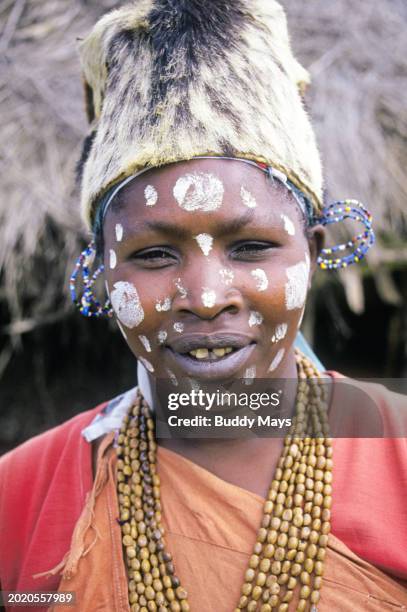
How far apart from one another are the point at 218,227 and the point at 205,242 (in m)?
0.05

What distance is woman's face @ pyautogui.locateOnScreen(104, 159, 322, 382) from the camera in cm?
149

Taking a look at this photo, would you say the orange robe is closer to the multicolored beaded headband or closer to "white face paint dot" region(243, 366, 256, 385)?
"white face paint dot" region(243, 366, 256, 385)

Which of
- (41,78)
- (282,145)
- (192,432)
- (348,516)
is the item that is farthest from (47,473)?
(41,78)

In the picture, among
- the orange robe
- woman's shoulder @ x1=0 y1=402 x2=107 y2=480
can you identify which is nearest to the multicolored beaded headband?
woman's shoulder @ x1=0 y1=402 x2=107 y2=480

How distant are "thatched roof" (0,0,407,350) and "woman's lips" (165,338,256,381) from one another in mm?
1556

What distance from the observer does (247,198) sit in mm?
1519

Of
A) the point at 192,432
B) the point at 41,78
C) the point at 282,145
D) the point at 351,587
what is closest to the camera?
the point at 351,587

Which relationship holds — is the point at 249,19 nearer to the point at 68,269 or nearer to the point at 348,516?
the point at 348,516

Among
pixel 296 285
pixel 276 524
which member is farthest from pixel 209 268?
pixel 276 524

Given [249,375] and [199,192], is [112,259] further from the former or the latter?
[249,375]

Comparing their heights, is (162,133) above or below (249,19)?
below

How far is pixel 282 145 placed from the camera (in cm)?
160

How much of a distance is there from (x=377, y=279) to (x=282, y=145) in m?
1.57

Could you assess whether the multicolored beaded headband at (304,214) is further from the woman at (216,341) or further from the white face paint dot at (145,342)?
the white face paint dot at (145,342)
